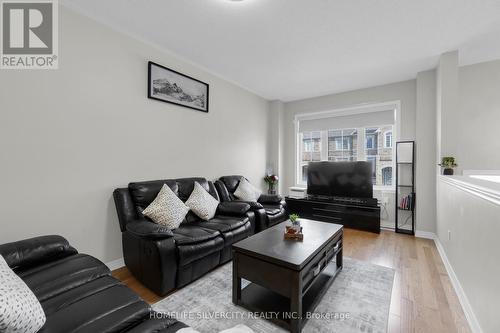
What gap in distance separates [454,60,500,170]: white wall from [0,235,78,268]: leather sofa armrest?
15.9 ft

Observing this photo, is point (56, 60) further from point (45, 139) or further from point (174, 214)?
point (174, 214)

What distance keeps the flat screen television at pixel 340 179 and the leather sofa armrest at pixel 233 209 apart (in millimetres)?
2055

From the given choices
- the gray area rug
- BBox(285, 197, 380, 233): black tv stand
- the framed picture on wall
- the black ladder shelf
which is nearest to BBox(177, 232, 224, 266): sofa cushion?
the gray area rug

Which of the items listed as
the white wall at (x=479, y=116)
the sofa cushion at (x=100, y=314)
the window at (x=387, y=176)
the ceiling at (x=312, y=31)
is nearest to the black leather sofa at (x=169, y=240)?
the sofa cushion at (x=100, y=314)

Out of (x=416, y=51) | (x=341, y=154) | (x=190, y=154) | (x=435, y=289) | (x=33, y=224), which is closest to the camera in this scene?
(x=33, y=224)

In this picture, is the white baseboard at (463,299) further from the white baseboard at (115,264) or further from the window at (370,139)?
the white baseboard at (115,264)

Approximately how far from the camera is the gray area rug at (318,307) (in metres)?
1.63

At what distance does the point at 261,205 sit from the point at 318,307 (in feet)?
5.86

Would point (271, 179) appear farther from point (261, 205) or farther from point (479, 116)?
point (479, 116)

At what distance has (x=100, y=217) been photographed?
93.7 inches

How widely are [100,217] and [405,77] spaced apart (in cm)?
501

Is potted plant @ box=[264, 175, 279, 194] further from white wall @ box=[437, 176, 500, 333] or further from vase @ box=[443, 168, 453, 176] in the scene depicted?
white wall @ box=[437, 176, 500, 333]

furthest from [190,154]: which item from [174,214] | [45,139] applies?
[45,139]

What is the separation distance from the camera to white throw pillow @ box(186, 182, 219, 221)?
2832mm
